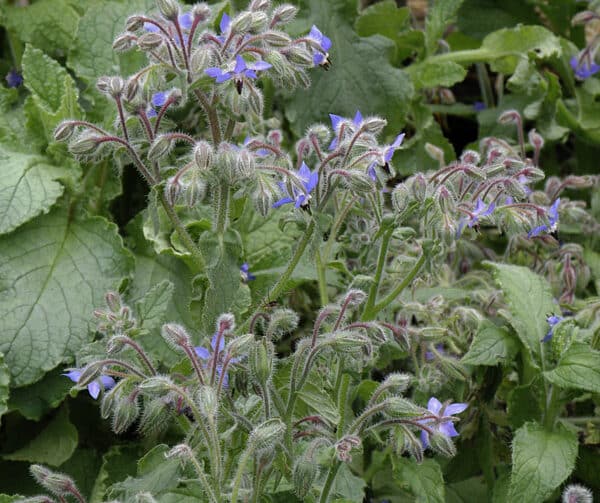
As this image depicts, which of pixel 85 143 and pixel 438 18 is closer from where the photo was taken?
pixel 85 143

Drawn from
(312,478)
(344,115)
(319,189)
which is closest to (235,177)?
(319,189)

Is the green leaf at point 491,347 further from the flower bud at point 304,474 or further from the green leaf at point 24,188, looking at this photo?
the green leaf at point 24,188

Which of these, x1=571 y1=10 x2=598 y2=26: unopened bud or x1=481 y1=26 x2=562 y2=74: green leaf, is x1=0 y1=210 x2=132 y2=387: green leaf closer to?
x1=481 y1=26 x2=562 y2=74: green leaf

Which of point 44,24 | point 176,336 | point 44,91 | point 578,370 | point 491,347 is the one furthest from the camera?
point 44,24

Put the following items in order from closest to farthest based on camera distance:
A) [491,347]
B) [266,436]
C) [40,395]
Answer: [266,436], [491,347], [40,395]

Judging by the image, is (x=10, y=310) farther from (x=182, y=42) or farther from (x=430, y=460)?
(x=430, y=460)

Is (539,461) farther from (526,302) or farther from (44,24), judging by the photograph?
(44,24)

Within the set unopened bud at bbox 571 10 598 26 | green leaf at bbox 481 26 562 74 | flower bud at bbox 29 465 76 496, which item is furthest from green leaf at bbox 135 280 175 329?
unopened bud at bbox 571 10 598 26

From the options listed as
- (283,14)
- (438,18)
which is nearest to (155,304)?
(283,14)
